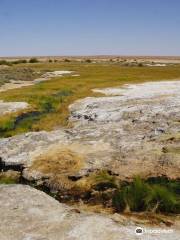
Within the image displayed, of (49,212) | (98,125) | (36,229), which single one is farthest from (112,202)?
(98,125)

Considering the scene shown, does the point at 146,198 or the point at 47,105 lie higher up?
the point at 146,198

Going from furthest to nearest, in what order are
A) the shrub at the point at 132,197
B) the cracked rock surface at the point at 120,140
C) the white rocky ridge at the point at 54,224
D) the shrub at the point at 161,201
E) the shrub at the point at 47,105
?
the shrub at the point at 47,105 < the cracked rock surface at the point at 120,140 < the shrub at the point at 132,197 < the shrub at the point at 161,201 < the white rocky ridge at the point at 54,224

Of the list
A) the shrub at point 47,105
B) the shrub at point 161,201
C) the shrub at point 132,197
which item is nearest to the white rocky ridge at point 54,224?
the shrub at point 132,197

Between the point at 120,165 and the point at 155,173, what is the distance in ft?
5.68

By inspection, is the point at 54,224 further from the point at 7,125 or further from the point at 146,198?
the point at 7,125

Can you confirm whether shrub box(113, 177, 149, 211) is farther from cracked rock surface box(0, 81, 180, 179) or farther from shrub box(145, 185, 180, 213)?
cracked rock surface box(0, 81, 180, 179)

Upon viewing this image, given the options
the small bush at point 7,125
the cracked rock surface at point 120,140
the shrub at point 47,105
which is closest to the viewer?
the cracked rock surface at point 120,140

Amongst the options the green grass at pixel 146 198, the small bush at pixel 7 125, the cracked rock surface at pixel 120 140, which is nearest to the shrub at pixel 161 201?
the green grass at pixel 146 198

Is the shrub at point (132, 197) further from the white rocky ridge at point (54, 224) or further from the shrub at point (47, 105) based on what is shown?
the shrub at point (47, 105)

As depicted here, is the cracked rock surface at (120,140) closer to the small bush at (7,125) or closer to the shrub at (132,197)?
the shrub at (132,197)

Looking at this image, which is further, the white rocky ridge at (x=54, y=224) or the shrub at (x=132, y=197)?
the shrub at (x=132, y=197)

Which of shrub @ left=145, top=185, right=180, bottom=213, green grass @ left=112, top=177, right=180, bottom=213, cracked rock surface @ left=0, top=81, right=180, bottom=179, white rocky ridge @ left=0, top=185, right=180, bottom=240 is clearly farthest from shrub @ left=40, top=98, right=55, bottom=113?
shrub @ left=145, top=185, right=180, bottom=213

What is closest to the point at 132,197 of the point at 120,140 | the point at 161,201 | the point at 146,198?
the point at 146,198

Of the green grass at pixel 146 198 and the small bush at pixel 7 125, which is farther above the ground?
the green grass at pixel 146 198
